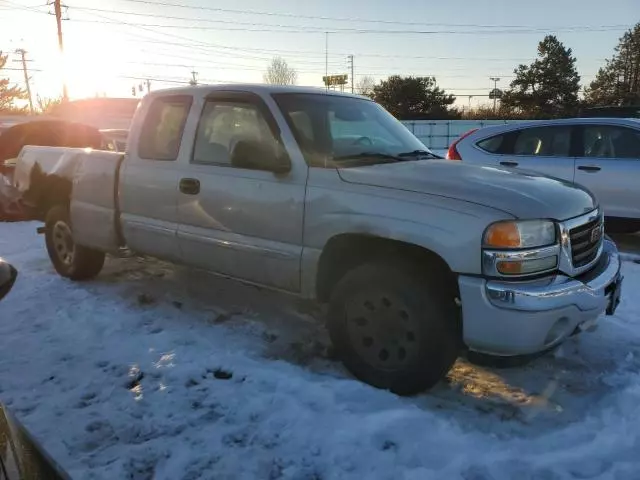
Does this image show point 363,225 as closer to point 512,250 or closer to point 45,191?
point 512,250

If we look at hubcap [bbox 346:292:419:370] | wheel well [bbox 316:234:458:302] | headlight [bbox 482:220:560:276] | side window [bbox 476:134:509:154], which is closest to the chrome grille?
headlight [bbox 482:220:560:276]

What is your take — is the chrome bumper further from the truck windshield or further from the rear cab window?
the rear cab window

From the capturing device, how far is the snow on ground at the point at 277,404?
8.98ft

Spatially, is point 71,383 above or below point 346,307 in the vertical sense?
below

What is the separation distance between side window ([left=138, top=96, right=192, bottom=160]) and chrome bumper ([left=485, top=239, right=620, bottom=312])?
107 inches

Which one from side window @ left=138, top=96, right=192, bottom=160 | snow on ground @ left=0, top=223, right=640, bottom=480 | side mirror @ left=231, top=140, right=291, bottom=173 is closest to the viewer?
snow on ground @ left=0, top=223, right=640, bottom=480

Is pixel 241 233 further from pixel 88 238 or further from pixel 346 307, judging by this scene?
pixel 88 238

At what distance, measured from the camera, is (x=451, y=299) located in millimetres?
3205

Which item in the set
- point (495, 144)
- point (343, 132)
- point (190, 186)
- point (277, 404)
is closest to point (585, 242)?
point (343, 132)

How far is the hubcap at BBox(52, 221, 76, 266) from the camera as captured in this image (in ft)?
18.2

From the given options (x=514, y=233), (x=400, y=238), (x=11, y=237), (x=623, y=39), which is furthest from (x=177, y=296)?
(x=623, y=39)

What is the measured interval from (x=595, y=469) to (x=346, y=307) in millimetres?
1552

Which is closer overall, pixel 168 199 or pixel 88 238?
pixel 168 199

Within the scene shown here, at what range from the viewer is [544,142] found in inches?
295
